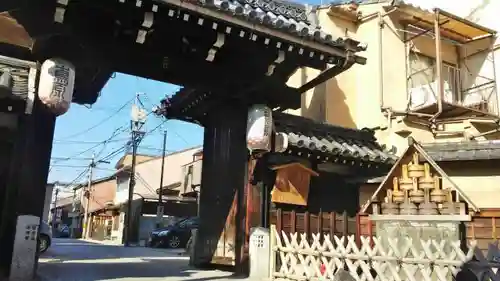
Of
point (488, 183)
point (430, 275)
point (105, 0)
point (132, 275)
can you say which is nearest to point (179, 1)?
point (105, 0)

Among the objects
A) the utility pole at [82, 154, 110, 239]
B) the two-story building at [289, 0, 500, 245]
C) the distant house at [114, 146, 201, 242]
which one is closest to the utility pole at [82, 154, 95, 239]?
the utility pole at [82, 154, 110, 239]

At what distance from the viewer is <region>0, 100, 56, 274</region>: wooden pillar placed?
834 centimetres

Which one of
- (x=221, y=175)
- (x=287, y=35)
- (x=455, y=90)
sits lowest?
(x=221, y=175)

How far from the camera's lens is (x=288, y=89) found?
11.6 metres

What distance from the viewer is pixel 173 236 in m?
28.0

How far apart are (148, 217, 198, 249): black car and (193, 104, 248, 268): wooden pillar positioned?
1546 cm

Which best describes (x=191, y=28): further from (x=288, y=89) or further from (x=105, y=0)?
(x=288, y=89)

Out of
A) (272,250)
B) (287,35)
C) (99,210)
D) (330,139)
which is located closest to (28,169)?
(272,250)

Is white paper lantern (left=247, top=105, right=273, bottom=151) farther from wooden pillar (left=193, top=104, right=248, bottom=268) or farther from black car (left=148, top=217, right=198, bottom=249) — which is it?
black car (left=148, top=217, right=198, bottom=249)

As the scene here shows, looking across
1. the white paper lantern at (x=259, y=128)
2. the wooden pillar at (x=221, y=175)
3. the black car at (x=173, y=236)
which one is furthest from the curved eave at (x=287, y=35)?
the black car at (x=173, y=236)

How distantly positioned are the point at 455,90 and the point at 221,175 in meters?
12.8

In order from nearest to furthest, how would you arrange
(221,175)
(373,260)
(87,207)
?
1. (373,260)
2. (221,175)
3. (87,207)

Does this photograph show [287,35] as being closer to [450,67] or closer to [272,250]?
[272,250]

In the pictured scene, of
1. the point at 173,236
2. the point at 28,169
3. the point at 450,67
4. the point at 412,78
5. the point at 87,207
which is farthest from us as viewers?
the point at 87,207
